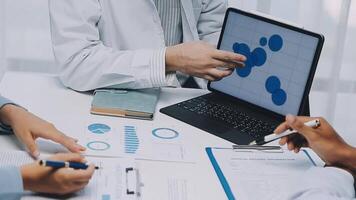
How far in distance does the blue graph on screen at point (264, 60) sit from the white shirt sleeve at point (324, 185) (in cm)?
31

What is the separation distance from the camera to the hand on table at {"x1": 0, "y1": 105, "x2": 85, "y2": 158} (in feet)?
3.37

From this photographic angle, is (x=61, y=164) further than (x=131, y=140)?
No

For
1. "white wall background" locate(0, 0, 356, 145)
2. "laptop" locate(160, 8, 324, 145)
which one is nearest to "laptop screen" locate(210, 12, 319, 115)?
"laptop" locate(160, 8, 324, 145)

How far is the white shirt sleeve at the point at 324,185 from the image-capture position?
868 millimetres

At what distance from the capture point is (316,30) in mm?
2148

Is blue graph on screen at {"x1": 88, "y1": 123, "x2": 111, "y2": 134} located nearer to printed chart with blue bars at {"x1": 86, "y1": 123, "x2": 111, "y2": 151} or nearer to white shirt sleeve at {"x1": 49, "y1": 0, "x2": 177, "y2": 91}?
printed chart with blue bars at {"x1": 86, "y1": 123, "x2": 111, "y2": 151}

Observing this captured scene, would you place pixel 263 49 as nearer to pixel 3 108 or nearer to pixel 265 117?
pixel 265 117

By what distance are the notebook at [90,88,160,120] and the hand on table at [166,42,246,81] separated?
103 mm

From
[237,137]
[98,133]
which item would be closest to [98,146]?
[98,133]

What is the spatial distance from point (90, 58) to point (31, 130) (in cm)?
35

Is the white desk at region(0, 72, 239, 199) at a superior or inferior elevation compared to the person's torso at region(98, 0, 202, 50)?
inferior

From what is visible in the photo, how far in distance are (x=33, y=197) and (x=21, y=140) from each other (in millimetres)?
207

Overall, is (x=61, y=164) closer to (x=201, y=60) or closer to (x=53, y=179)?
(x=53, y=179)

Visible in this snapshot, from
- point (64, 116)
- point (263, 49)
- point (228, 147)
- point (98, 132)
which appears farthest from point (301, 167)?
point (64, 116)
